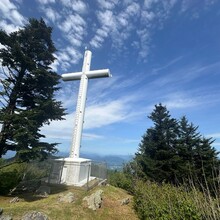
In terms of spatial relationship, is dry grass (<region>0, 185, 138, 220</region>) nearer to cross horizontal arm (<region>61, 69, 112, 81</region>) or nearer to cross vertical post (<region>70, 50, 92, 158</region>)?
cross vertical post (<region>70, 50, 92, 158</region>)

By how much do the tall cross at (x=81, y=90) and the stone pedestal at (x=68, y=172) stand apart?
0.80 m

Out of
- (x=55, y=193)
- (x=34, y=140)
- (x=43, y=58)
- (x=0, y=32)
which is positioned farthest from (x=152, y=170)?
(x=0, y=32)

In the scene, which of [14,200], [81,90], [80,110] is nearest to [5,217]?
[14,200]

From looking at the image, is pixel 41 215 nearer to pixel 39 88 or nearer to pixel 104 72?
pixel 39 88

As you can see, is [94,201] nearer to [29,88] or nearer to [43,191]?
[43,191]

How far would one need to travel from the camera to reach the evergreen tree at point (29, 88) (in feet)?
44.5

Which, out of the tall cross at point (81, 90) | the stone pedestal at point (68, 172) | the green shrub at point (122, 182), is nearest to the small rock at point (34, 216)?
the stone pedestal at point (68, 172)

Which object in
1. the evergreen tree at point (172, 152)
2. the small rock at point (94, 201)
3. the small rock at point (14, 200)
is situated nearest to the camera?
the small rock at point (14, 200)

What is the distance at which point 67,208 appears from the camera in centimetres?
1170

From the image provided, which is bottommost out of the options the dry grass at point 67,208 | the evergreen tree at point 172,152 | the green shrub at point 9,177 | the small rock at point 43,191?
the dry grass at point 67,208

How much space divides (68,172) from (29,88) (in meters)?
7.34

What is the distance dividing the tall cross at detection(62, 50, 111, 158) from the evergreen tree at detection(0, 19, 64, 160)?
6.58ft

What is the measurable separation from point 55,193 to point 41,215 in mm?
4305

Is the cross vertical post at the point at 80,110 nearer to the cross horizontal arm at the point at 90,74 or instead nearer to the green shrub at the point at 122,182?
the cross horizontal arm at the point at 90,74
